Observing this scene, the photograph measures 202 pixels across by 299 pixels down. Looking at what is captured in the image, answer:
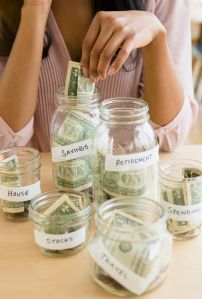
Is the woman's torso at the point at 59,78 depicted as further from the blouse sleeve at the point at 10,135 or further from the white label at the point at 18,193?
the white label at the point at 18,193

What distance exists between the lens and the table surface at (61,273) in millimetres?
612

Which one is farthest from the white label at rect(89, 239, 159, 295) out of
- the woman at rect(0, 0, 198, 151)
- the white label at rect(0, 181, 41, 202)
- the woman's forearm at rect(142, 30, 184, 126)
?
the woman's forearm at rect(142, 30, 184, 126)

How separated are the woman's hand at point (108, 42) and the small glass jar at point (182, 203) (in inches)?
7.7

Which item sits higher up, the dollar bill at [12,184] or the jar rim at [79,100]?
the jar rim at [79,100]

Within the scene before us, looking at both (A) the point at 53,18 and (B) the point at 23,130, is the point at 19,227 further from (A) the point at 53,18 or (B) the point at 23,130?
(A) the point at 53,18

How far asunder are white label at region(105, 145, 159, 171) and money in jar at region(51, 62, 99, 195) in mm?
88

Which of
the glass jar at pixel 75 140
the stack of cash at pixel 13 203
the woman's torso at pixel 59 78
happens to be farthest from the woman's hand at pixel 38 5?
the stack of cash at pixel 13 203

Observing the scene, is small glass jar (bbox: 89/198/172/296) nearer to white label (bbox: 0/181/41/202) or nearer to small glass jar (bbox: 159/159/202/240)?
small glass jar (bbox: 159/159/202/240)

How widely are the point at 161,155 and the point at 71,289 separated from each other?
1.51ft

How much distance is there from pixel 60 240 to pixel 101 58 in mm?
304

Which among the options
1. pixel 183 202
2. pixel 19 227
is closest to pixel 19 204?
pixel 19 227

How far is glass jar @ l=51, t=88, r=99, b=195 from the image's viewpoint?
2.54 feet

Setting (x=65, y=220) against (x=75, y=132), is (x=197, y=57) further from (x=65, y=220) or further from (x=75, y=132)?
(x=65, y=220)

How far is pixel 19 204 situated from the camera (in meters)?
0.78
